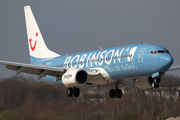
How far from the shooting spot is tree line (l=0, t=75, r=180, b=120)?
135 feet

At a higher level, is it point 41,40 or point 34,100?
point 41,40

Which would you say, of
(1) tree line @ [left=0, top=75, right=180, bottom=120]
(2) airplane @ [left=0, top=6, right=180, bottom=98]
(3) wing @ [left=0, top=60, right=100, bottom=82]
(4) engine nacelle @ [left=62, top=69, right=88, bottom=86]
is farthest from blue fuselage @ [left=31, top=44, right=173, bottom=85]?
(1) tree line @ [left=0, top=75, right=180, bottom=120]

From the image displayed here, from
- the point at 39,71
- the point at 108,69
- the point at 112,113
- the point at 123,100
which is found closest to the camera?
the point at 108,69

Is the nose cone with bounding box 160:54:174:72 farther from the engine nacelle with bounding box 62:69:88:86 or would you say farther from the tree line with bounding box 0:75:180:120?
the tree line with bounding box 0:75:180:120

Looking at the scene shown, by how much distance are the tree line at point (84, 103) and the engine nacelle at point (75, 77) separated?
933 centimetres

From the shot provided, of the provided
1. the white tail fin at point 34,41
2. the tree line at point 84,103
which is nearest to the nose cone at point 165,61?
the tree line at point 84,103

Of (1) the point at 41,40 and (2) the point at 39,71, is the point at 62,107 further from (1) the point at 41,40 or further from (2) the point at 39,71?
(2) the point at 39,71

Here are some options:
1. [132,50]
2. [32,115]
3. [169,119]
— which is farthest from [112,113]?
[132,50]

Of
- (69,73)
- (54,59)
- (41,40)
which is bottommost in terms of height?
(69,73)

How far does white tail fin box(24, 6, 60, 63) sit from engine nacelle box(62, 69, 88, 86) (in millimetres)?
10549

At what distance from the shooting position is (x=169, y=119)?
5503 centimetres

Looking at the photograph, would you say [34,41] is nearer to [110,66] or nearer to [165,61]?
[110,66]

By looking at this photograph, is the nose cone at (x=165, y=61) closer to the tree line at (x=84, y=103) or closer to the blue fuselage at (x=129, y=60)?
the blue fuselage at (x=129, y=60)

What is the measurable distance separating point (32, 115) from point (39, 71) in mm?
15104
